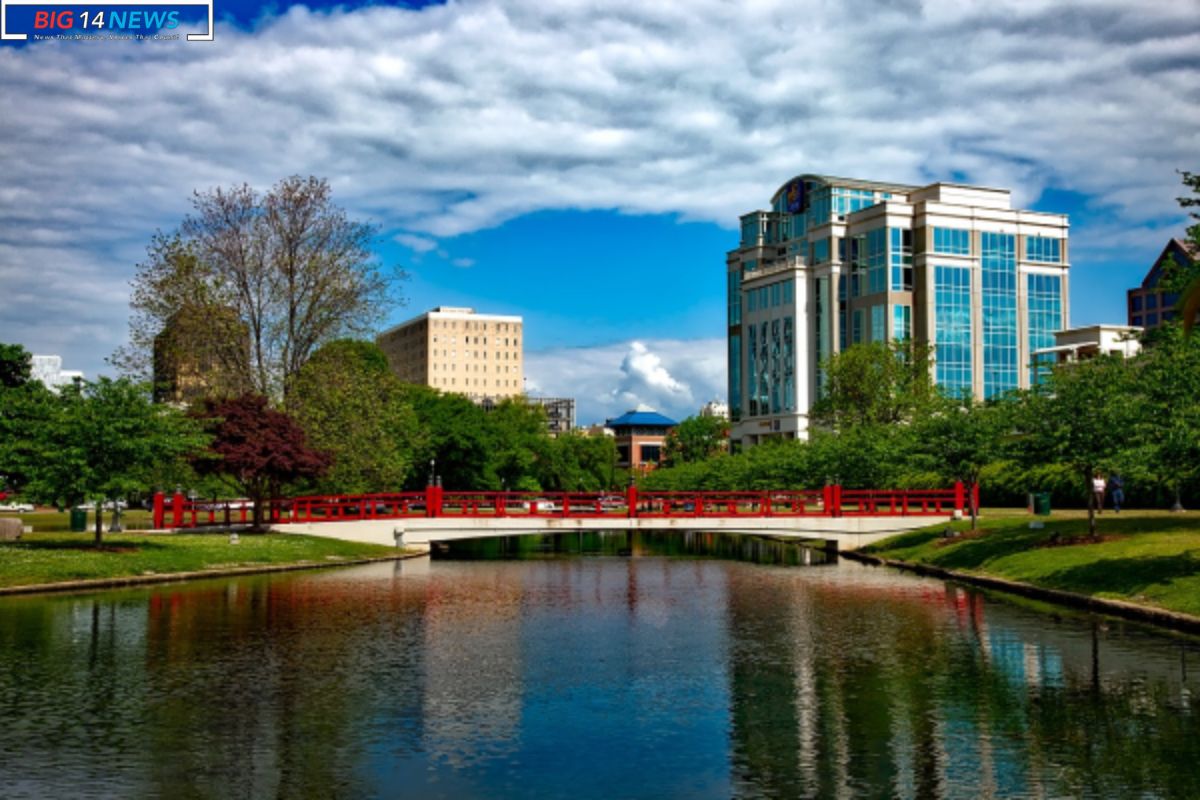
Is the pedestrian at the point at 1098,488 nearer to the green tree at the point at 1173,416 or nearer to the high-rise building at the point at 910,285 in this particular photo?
the green tree at the point at 1173,416

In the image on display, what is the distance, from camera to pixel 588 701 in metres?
19.7

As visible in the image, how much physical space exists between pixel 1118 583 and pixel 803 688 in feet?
53.7

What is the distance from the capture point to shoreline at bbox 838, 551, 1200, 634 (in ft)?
90.9

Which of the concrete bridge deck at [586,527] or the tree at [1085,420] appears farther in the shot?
the concrete bridge deck at [586,527]

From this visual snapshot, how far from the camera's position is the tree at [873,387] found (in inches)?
3450

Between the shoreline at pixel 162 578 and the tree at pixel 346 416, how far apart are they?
7419 mm

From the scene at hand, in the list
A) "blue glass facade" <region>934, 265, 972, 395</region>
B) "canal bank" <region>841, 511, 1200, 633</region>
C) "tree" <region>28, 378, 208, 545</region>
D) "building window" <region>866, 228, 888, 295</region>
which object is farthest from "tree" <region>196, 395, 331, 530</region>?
"blue glass facade" <region>934, 265, 972, 395</region>

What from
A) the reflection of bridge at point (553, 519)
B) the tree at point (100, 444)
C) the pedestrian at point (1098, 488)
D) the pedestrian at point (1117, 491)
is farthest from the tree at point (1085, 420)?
the tree at point (100, 444)

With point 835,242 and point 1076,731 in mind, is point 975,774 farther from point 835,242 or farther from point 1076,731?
point 835,242

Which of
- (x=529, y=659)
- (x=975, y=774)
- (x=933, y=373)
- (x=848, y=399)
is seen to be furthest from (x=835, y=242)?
(x=975, y=774)

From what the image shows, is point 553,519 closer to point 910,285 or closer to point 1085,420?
point 1085,420

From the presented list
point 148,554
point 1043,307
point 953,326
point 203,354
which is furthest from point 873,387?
point 148,554

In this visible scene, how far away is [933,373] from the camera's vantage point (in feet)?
388

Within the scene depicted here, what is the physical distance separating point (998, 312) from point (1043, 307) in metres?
5.84
